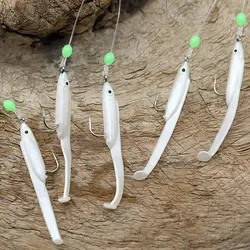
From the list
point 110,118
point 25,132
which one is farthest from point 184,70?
point 25,132

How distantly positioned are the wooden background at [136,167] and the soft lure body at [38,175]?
0.8 inches

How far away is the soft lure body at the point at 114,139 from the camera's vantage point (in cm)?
123

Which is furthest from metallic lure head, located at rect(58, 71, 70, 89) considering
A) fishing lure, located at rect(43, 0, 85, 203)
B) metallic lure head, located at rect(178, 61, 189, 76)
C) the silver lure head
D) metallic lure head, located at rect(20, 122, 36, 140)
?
the silver lure head

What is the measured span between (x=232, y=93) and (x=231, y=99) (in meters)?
0.01

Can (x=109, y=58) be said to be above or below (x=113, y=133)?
above

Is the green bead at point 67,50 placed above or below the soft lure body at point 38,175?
above

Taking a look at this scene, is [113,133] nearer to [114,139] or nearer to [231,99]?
[114,139]

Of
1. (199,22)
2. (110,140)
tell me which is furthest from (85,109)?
(199,22)

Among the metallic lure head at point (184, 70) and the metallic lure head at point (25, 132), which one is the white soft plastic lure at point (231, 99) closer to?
the metallic lure head at point (184, 70)

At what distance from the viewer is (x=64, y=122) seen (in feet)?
4.04

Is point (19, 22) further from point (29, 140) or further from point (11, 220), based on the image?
point (11, 220)

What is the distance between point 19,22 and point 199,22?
0.36 m

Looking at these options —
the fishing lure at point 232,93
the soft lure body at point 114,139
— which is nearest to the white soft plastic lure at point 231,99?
the fishing lure at point 232,93

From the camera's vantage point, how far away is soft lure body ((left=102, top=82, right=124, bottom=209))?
123 centimetres
